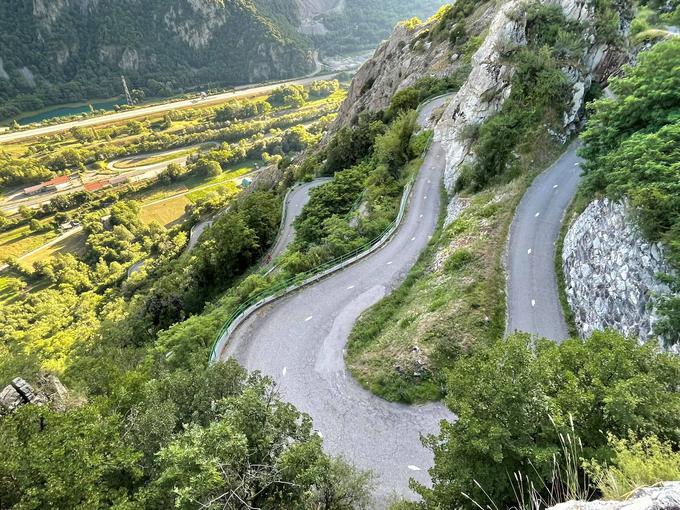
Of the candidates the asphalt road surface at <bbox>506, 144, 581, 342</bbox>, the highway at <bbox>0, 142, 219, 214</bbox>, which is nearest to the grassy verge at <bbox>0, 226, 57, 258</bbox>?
the highway at <bbox>0, 142, 219, 214</bbox>

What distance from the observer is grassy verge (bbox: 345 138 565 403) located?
50.5 feet

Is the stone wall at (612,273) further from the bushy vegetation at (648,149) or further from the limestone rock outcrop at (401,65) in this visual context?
the limestone rock outcrop at (401,65)

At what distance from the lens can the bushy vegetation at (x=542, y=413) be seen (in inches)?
279

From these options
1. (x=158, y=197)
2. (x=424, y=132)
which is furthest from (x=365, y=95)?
(x=158, y=197)

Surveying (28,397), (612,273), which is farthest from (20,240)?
(612,273)

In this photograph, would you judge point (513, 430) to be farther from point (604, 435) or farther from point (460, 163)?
point (460, 163)

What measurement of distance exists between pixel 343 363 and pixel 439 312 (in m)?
4.96

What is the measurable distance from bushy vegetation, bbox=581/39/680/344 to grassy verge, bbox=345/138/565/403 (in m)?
6.07

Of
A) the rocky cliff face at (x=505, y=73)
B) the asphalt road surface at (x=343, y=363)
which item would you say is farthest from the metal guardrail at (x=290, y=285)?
the rocky cliff face at (x=505, y=73)

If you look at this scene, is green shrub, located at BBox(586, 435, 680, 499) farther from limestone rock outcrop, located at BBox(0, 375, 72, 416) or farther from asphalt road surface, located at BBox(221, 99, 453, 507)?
limestone rock outcrop, located at BBox(0, 375, 72, 416)

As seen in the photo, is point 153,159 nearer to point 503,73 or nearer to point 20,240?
point 20,240

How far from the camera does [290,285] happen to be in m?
22.2

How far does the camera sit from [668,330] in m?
10.3

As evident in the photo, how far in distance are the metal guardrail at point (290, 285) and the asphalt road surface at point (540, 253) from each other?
8777 millimetres
